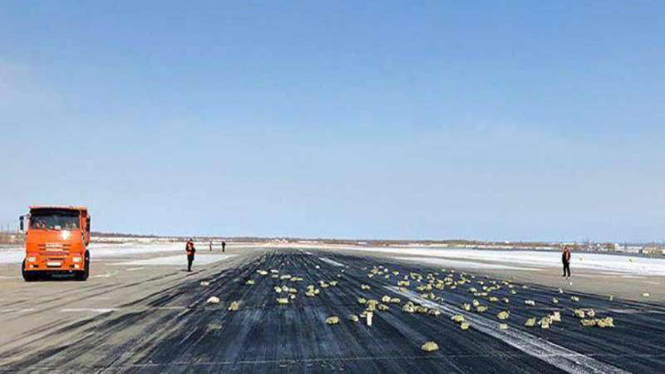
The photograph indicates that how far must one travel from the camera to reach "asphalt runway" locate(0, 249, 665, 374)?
10.3 m

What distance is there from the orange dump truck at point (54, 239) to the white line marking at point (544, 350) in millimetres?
21337

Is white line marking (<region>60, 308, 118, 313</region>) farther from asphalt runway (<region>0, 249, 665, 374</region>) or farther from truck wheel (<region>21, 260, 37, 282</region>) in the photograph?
truck wheel (<region>21, 260, 37, 282</region>)

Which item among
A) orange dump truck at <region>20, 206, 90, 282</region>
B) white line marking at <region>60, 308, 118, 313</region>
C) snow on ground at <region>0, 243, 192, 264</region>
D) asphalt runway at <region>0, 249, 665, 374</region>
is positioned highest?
orange dump truck at <region>20, 206, 90, 282</region>

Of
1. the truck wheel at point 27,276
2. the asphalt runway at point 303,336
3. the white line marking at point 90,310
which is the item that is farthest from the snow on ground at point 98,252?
the asphalt runway at point 303,336

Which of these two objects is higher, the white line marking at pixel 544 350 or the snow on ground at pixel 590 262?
the white line marking at pixel 544 350

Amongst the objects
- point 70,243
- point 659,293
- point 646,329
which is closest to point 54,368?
point 646,329

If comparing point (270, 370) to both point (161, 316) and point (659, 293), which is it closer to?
→ point (161, 316)

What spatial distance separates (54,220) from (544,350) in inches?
1018

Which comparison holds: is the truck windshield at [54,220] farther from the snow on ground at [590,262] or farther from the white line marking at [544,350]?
the snow on ground at [590,262]

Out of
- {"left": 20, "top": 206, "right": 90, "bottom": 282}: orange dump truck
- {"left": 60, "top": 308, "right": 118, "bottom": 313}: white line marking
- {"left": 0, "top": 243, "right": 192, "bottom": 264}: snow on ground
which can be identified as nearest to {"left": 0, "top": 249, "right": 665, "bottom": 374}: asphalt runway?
{"left": 60, "top": 308, "right": 118, "bottom": 313}: white line marking

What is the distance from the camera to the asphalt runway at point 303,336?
10.3 meters

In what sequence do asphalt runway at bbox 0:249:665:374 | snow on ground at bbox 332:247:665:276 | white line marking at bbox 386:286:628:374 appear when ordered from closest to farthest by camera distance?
white line marking at bbox 386:286:628:374
asphalt runway at bbox 0:249:665:374
snow on ground at bbox 332:247:665:276

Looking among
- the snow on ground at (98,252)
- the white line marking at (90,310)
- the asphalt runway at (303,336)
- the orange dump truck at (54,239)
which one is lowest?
the snow on ground at (98,252)

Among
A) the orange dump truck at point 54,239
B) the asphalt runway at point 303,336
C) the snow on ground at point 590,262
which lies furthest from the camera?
the snow on ground at point 590,262
